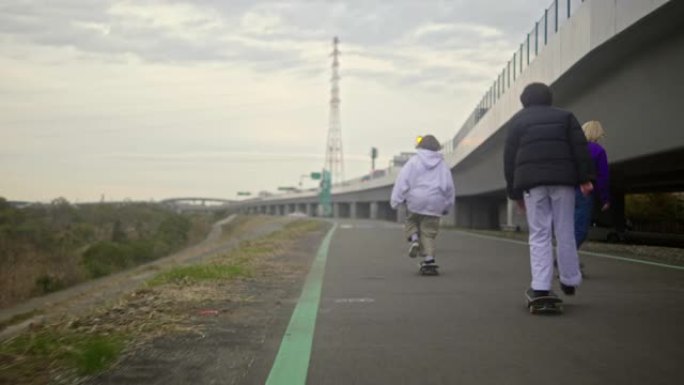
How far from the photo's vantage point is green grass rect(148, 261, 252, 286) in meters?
9.11

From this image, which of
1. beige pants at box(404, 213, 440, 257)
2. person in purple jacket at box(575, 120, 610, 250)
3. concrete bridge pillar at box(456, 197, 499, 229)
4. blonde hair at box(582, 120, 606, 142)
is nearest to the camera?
person in purple jacket at box(575, 120, 610, 250)

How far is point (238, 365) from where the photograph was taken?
4551 millimetres

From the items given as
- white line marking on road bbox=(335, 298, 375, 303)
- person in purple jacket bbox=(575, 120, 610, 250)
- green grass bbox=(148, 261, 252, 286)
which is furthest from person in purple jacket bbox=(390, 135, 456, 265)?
white line marking on road bbox=(335, 298, 375, 303)

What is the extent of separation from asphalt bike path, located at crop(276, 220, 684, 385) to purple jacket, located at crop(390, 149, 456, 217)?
1.02 m

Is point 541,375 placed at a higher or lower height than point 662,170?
lower

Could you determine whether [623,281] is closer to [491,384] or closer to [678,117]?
[491,384]

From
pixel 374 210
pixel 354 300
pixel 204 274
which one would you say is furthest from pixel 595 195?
pixel 374 210

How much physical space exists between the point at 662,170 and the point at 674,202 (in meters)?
39.1

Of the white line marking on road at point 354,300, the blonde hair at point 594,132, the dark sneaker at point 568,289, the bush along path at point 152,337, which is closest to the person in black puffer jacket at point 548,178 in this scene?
the dark sneaker at point 568,289

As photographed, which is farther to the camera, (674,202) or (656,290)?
(674,202)

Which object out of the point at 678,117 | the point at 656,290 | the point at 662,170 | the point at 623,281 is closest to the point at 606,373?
the point at 656,290

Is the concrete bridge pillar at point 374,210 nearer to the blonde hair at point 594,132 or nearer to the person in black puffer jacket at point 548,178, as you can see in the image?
the blonde hair at point 594,132

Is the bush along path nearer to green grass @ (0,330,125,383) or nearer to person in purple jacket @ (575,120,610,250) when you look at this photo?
green grass @ (0,330,125,383)

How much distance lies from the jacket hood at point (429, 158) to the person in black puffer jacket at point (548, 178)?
335cm
